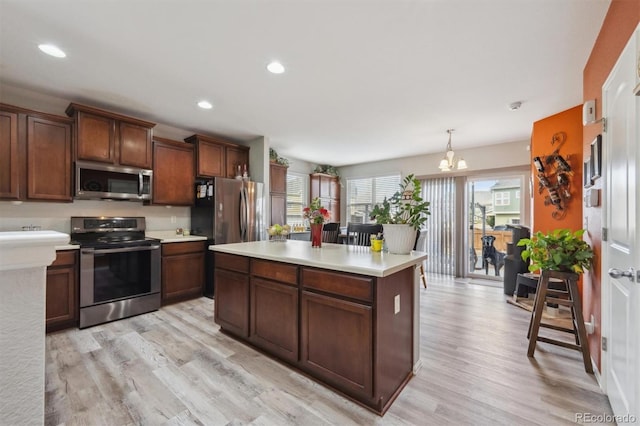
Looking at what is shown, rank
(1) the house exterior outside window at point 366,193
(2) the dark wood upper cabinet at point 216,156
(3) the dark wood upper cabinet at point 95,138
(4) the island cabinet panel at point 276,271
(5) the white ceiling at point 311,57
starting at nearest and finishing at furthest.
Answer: (5) the white ceiling at point 311,57 < (4) the island cabinet panel at point 276,271 < (3) the dark wood upper cabinet at point 95,138 < (2) the dark wood upper cabinet at point 216,156 < (1) the house exterior outside window at point 366,193

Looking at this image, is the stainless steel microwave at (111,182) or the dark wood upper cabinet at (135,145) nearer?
the stainless steel microwave at (111,182)

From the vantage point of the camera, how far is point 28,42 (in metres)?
2.15

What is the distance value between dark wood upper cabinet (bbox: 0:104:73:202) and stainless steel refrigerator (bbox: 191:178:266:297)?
1.54 meters

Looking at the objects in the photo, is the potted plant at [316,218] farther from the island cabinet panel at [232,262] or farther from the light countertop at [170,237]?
the light countertop at [170,237]

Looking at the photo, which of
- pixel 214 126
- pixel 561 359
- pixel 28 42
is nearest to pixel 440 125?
pixel 561 359

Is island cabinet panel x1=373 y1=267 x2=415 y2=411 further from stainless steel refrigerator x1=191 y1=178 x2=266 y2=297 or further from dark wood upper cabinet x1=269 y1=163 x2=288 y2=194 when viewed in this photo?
dark wood upper cabinet x1=269 y1=163 x2=288 y2=194

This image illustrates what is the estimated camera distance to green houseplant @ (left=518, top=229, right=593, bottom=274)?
2.10m

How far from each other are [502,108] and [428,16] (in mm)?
2157

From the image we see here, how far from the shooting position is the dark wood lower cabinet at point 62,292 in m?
2.72

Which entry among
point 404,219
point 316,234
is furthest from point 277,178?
point 404,219

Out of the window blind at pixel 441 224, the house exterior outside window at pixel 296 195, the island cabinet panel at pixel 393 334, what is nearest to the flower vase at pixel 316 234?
the island cabinet panel at pixel 393 334

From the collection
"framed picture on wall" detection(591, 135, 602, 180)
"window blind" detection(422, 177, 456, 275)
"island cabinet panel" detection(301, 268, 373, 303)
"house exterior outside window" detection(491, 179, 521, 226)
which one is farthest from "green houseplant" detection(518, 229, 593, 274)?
"window blind" detection(422, 177, 456, 275)

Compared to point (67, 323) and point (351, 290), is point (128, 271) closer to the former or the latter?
point (67, 323)

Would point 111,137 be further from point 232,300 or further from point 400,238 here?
point 400,238
